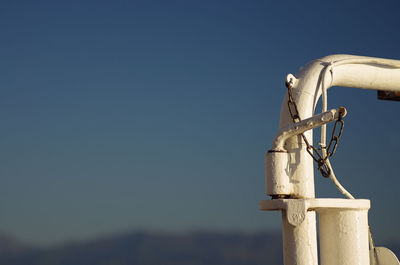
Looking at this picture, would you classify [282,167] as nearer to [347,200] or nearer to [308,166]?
[308,166]

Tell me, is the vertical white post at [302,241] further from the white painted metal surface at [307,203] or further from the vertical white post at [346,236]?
the vertical white post at [346,236]

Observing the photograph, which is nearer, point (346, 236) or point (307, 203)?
point (307, 203)

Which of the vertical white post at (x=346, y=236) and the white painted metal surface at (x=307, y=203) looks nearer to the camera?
the white painted metal surface at (x=307, y=203)

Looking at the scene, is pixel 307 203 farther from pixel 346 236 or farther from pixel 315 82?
pixel 315 82

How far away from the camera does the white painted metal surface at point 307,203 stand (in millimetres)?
4379

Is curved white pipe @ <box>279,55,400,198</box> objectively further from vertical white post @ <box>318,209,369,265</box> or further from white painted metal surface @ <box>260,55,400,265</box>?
vertical white post @ <box>318,209,369,265</box>

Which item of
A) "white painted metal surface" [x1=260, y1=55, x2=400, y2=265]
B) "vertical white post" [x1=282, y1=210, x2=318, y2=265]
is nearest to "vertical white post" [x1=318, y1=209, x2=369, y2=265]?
"white painted metal surface" [x1=260, y1=55, x2=400, y2=265]

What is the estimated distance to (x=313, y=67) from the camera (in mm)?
4809

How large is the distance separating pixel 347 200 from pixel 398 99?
199cm

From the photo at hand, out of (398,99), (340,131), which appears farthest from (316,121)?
(398,99)

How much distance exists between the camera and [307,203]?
4.34 metres

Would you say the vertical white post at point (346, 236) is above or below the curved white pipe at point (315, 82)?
below

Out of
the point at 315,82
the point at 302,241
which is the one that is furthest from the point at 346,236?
the point at 315,82

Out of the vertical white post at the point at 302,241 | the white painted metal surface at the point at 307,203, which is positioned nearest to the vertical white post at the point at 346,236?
the white painted metal surface at the point at 307,203
